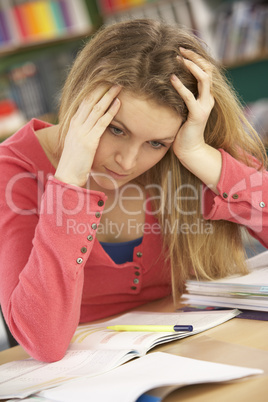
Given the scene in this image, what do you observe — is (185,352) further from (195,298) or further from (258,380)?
(195,298)

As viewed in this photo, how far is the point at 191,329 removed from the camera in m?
0.92

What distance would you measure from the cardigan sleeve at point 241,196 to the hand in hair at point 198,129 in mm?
24

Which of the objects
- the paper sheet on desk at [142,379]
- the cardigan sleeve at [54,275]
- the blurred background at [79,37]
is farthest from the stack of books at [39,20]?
the paper sheet on desk at [142,379]

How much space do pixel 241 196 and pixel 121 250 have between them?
0.30 meters

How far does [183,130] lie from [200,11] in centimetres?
205

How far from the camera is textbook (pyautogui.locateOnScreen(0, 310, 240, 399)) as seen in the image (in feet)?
2.65

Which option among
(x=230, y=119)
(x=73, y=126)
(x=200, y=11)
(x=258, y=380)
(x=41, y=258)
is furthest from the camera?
(x=200, y=11)

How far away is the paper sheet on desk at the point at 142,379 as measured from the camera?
684 millimetres

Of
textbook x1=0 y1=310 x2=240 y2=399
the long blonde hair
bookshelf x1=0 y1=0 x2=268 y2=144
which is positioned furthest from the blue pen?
bookshelf x1=0 y1=0 x2=268 y2=144

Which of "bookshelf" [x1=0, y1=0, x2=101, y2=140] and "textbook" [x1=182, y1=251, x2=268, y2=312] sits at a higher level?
"bookshelf" [x1=0, y1=0, x2=101, y2=140]

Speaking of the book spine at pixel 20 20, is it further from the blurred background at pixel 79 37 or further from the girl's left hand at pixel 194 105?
the girl's left hand at pixel 194 105

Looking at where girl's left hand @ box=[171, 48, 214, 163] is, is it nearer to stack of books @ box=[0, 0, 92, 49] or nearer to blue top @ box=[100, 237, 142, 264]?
blue top @ box=[100, 237, 142, 264]

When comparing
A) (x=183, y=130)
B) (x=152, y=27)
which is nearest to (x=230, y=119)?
(x=183, y=130)

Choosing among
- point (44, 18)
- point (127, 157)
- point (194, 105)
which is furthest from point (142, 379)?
point (44, 18)
